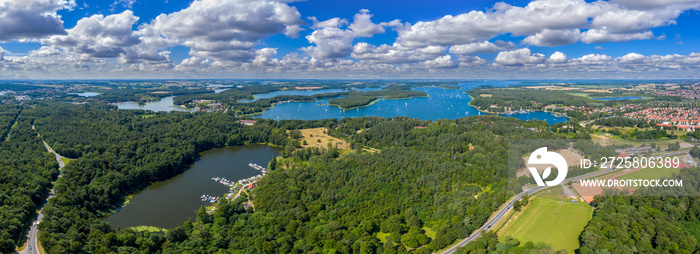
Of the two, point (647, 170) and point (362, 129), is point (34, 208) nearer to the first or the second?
point (362, 129)

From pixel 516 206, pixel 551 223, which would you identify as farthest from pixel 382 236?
pixel 551 223

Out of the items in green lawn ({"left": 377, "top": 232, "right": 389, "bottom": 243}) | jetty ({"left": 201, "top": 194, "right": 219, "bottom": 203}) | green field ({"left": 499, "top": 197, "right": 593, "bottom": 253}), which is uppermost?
green field ({"left": 499, "top": 197, "right": 593, "bottom": 253})

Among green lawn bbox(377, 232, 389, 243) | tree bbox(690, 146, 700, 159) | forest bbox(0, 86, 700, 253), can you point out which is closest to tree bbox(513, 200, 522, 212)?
forest bbox(0, 86, 700, 253)

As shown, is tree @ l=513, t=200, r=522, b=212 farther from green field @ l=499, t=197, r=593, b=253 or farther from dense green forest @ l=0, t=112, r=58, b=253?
dense green forest @ l=0, t=112, r=58, b=253

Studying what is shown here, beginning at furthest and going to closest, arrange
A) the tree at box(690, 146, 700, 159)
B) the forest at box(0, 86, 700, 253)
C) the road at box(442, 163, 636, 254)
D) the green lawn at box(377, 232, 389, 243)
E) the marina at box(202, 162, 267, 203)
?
the tree at box(690, 146, 700, 159) < the marina at box(202, 162, 267, 203) < the green lawn at box(377, 232, 389, 243) < the road at box(442, 163, 636, 254) < the forest at box(0, 86, 700, 253)

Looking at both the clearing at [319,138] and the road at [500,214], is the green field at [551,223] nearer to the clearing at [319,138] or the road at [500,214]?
the road at [500,214]

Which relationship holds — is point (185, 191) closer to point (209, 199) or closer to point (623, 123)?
Result: point (209, 199)
